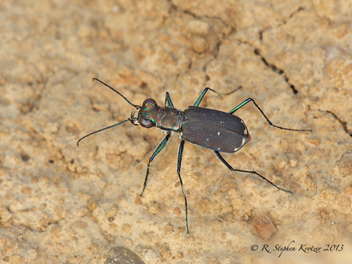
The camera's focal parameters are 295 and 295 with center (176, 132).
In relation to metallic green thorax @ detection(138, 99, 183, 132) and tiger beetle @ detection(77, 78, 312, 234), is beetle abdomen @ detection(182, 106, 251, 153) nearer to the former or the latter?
tiger beetle @ detection(77, 78, 312, 234)

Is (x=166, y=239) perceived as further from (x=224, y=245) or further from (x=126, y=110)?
(x=126, y=110)

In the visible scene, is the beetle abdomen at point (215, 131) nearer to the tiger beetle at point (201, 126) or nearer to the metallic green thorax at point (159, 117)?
the tiger beetle at point (201, 126)

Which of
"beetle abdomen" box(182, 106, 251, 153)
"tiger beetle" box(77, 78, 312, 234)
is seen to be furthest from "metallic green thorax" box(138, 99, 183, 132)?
"beetle abdomen" box(182, 106, 251, 153)

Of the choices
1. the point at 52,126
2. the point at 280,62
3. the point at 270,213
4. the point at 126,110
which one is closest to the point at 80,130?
the point at 52,126

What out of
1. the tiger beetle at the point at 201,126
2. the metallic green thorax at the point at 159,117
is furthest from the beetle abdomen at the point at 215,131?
the metallic green thorax at the point at 159,117

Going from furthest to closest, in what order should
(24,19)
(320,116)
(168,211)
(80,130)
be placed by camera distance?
(24,19) < (80,130) < (320,116) < (168,211)

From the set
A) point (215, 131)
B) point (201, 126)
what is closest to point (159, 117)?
point (201, 126)

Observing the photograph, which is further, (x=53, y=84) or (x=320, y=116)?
(x=53, y=84)

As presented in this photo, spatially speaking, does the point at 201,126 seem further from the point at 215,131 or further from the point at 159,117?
the point at 159,117
